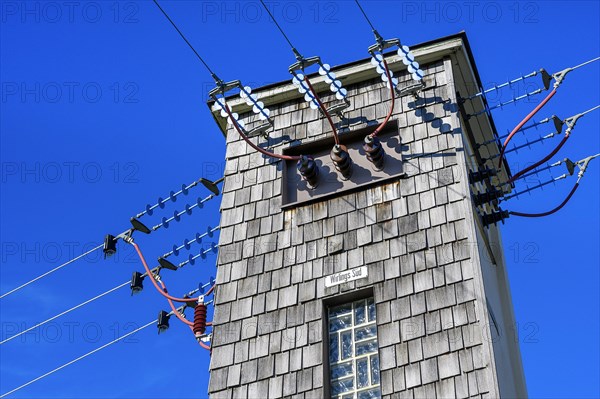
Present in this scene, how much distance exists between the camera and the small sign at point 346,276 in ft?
40.5

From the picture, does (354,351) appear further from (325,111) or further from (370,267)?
(325,111)

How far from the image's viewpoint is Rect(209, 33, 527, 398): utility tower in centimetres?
1152

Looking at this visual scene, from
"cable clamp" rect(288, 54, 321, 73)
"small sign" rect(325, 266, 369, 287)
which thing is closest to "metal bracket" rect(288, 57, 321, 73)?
"cable clamp" rect(288, 54, 321, 73)

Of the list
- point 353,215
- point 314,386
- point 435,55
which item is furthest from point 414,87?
point 314,386

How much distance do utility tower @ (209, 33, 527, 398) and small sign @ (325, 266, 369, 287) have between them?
0.05 feet

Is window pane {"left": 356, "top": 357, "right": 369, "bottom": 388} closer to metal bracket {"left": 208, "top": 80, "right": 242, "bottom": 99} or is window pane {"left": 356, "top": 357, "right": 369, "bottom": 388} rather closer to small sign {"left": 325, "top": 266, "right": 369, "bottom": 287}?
small sign {"left": 325, "top": 266, "right": 369, "bottom": 287}

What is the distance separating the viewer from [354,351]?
11930mm

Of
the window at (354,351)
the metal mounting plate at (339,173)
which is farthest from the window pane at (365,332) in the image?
the metal mounting plate at (339,173)

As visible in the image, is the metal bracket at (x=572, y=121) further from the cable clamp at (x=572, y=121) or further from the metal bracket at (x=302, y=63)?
the metal bracket at (x=302, y=63)

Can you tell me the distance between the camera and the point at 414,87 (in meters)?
13.5

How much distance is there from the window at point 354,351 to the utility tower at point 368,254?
0.02m

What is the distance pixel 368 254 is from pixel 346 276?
36 cm

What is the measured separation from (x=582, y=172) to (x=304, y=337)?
14.2ft

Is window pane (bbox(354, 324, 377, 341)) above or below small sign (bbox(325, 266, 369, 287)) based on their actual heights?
below
